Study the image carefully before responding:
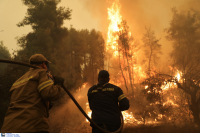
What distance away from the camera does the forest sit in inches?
289

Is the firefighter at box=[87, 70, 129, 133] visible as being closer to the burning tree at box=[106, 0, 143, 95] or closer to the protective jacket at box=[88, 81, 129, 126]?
the protective jacket at box=[88, 81, 129, 126]

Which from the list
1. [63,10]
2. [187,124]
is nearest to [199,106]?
[187,124]

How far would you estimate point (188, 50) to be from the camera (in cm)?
847

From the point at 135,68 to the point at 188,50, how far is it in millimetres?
4072

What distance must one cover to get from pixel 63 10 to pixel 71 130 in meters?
10.9

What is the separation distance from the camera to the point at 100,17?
44.5 ft

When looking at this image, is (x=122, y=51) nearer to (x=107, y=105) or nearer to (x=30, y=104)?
(x=107, y=105)

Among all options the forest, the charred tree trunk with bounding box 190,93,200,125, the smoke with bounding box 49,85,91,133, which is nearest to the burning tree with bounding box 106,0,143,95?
the forest

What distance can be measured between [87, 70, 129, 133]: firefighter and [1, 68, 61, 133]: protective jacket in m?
0.94

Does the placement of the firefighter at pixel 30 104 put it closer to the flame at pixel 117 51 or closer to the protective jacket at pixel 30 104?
the protective jacket at pixel 30 104

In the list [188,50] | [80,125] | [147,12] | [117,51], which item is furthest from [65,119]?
[147,12]

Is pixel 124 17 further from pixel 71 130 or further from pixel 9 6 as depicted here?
pixel 71 130

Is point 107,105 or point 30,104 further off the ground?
point 30,104

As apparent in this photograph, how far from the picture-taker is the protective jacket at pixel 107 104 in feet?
7.77
